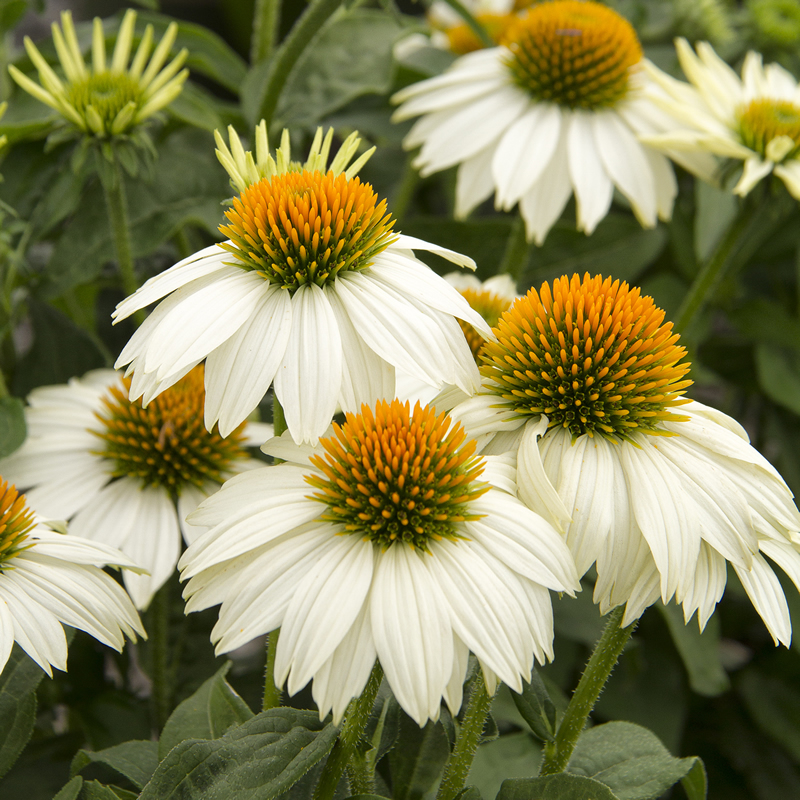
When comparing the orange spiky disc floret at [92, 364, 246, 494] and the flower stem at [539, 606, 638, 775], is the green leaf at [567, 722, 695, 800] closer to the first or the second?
the flower stem at [539, 606, 638, 775]

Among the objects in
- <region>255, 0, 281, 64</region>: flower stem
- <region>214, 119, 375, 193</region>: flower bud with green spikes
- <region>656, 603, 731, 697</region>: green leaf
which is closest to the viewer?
<region>214, 119, 375, 193</region>: flower bud with green spikes

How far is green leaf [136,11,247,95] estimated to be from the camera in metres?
0.85

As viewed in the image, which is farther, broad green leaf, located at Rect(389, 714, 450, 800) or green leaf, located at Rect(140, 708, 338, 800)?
broad green leaf, located at Rect(389, 714, 450, 800)

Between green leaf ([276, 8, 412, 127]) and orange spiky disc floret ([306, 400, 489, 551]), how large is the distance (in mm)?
526

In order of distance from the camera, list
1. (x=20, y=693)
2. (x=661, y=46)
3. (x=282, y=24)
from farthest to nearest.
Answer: (x=282, y=24)
(x=661, y=46)
(x=20, y=693)

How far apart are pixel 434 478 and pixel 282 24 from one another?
4.84 feet

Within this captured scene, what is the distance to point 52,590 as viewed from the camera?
425 mm

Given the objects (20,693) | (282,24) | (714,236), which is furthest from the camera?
(282,24)

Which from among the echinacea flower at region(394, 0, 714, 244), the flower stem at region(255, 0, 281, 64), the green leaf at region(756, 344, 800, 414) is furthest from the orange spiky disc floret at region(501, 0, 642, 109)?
the green leaf at region(756, 344, 800, 414)

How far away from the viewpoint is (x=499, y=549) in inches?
14.3

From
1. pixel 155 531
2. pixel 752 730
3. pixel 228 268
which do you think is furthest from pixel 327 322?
pixel 752 730

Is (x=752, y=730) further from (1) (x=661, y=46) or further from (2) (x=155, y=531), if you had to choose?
(1) (x=661, y=46)

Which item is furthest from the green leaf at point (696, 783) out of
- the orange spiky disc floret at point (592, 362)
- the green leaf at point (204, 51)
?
the green leaf at point (204, 51)

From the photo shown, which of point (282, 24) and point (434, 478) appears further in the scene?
point (282, 24)
